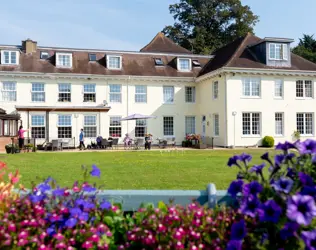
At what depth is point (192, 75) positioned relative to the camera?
102 ft

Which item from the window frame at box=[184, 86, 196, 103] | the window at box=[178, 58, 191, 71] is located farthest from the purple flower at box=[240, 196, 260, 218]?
the window at box=[178, 58, 191, 71]

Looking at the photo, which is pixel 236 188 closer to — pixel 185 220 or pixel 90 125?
pixel 185 220

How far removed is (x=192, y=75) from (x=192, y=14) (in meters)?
26.3

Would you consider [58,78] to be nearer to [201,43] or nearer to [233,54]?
[233,54]

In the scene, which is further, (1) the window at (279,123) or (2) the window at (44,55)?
(2) the window at (44,55)

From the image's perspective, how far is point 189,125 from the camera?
30.7m

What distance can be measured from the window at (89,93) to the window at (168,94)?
6449 millimetres

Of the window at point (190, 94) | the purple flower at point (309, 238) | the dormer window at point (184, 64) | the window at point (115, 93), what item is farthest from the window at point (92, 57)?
the purple flower at point (309, 238)

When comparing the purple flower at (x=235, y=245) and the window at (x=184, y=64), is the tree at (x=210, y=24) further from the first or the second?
the purple flower at (x=235, y=245)

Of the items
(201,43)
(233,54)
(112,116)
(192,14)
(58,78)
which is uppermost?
(192,14)

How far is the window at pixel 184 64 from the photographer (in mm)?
31156

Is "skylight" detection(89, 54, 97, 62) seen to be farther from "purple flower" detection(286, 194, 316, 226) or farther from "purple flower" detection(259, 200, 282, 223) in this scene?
"purple flower" detection(286, 194, 316, 226)

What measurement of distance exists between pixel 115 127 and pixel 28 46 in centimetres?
1066

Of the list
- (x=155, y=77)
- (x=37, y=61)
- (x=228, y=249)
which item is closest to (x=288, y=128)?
(x=155, y=77)
